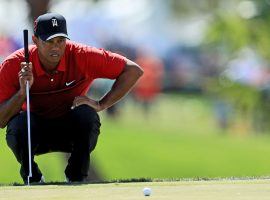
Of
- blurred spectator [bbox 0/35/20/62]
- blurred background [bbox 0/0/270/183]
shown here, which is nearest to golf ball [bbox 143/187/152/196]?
blurred background [bbox 0/0/270/183]

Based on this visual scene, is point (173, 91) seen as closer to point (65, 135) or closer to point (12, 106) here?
point (65, 135)

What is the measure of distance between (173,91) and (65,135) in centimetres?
2893

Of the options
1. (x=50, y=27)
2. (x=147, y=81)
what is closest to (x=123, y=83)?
(x=50, y=27)

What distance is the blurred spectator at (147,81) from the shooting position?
28906 mm

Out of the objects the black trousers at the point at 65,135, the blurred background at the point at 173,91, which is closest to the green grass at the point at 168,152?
the blurred background at the point at 173,91

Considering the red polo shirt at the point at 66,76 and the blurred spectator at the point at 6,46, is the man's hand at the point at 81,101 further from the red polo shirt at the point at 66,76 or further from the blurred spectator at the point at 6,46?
the blurred spectator at the point at 6,46

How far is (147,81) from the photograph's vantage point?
1165 inches

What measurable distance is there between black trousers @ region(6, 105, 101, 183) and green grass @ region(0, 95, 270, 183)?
8.35 m

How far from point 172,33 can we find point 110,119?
31.6 feet

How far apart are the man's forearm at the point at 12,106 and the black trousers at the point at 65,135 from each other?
3.7 inches

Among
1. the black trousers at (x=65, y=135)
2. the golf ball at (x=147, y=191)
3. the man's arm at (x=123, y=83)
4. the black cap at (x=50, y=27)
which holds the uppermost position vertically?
the black cap at (x=50, y=27)

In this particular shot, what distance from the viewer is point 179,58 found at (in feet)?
119

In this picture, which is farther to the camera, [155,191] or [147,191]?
[155,191]

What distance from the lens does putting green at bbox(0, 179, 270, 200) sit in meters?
6.86
